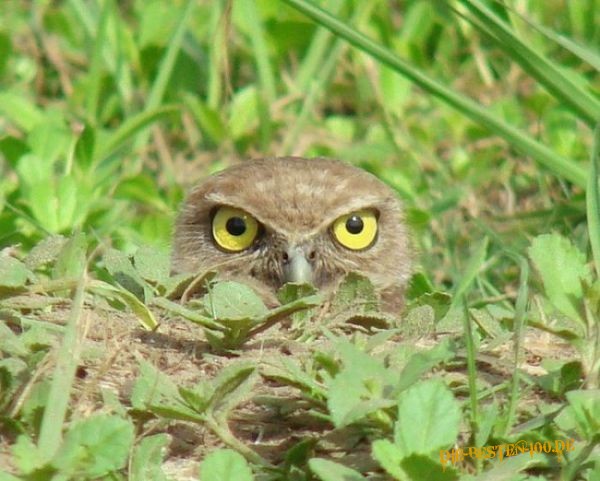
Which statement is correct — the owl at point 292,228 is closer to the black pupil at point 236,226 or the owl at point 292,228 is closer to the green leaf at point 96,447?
the black pupil at point 236,226

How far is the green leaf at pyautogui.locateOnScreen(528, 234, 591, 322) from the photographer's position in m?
3.17

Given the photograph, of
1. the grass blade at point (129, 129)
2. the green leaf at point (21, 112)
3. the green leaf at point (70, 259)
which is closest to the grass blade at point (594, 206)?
the green leaf at point (70, 259)

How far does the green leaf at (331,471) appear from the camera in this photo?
8.96 feet

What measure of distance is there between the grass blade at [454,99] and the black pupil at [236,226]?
3.22ft

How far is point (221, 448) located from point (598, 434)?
77cm

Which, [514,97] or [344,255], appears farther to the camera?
[514,97]

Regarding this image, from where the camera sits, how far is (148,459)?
2824 millimetres

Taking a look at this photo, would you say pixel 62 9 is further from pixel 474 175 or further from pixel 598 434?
pixel 598 434

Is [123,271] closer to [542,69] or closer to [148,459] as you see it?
[148,459]

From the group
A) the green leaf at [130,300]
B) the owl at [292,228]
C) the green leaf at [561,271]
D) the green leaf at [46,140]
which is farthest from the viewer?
the green leaf at [46,140]

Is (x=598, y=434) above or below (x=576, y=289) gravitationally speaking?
below

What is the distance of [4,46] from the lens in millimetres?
7422

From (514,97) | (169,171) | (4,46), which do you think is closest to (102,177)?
(169,171)

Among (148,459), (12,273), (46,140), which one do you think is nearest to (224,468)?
(148,459)
